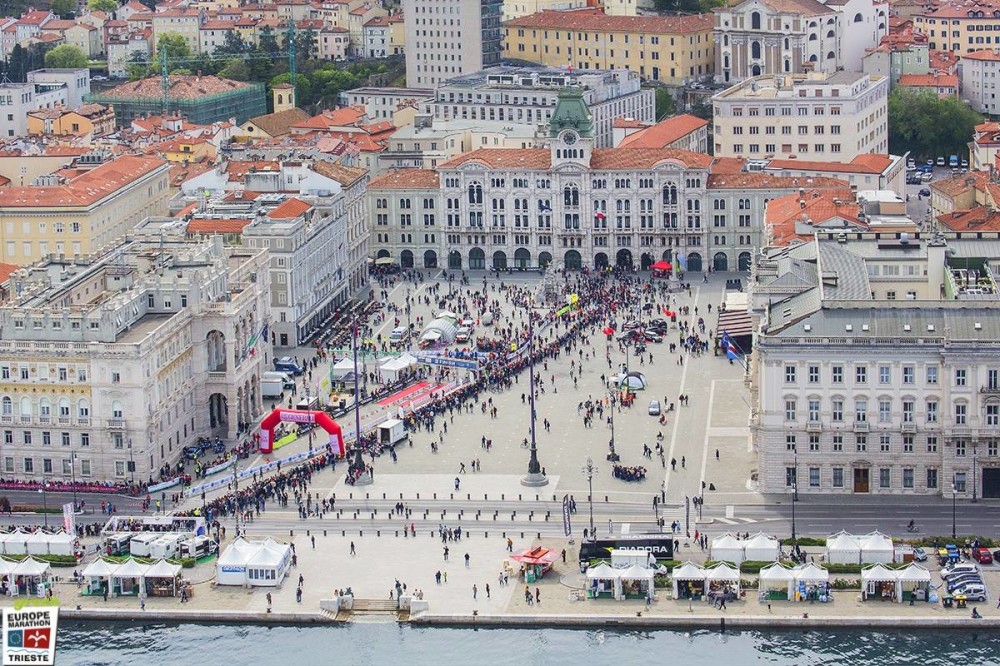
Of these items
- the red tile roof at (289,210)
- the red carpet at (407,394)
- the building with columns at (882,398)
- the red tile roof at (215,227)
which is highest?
the red tile roof at (289,210)

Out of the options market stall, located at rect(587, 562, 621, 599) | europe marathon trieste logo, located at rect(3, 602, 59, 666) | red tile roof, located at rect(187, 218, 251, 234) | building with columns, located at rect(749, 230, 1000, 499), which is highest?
europe marathon trieste logo, located at rect(3, 602, 59, 666)

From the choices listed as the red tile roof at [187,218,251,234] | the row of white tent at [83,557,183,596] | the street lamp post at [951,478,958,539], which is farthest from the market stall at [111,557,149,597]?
the red tile roof at [187,218,251,234]

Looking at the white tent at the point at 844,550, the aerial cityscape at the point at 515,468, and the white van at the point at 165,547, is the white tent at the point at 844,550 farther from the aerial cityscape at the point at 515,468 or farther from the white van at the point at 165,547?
the white van at the point at 165,547

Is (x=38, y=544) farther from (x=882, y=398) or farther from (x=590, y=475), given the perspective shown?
(x=882, y=398)

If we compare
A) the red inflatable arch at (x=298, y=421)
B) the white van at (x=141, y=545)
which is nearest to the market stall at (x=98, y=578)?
the white van at (x=141, y=545)

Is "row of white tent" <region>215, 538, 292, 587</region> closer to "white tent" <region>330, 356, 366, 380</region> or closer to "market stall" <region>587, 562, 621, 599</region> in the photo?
"market stall" <region>587, 562, 621, 599</region>

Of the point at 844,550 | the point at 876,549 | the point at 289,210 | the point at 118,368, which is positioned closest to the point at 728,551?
the point at 844,550
